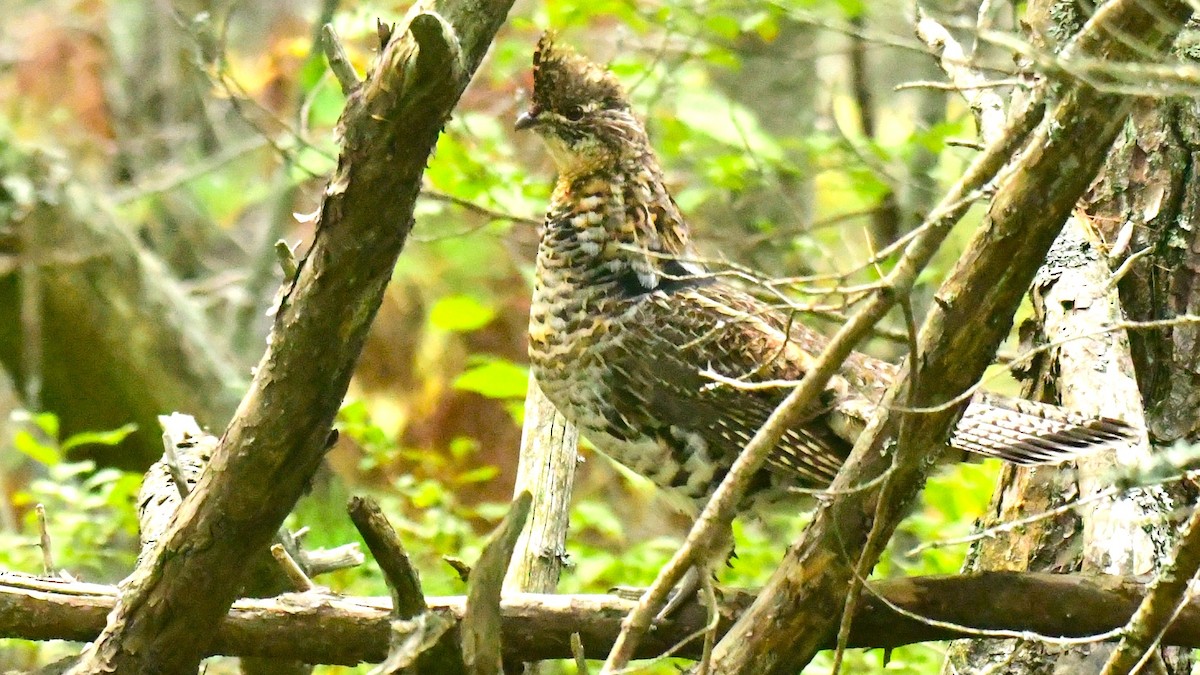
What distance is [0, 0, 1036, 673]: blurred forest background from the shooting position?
4.85 metres

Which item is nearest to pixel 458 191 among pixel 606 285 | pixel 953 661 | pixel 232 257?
pixel 606 285

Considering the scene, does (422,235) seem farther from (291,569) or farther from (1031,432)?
(1031,432)

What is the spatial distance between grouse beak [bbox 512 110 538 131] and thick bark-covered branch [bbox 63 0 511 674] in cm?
144

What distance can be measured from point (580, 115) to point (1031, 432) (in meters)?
1.53

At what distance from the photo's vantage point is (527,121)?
3.83 m

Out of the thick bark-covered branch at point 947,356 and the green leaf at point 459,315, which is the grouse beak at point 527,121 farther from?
the thick bark-covered branch at point 947,356

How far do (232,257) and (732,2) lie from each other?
19.0ft

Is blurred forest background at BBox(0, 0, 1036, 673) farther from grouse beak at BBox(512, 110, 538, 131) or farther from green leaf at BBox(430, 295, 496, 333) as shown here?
grouse beak at BBox(512, 110, 538, 131)

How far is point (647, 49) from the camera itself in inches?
223

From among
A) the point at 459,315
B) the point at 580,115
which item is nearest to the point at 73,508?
the point at 459,315

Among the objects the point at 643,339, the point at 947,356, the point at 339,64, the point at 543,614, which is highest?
the point at 643,339

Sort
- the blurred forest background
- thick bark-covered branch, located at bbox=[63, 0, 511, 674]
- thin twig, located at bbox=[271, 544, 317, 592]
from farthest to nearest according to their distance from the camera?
the blurred forest background < thin twig, located at bbox=[271, 544, 317, 592] < thick bark-covered branch, located at bbox=[63, 0, 511, 674]

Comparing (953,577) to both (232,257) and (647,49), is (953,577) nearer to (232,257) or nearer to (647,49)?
(647,49)

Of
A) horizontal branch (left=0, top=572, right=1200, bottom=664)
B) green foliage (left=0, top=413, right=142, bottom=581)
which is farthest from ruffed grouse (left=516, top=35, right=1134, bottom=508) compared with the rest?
green foliage (left=0, top=413, right=142, bottom=581)
